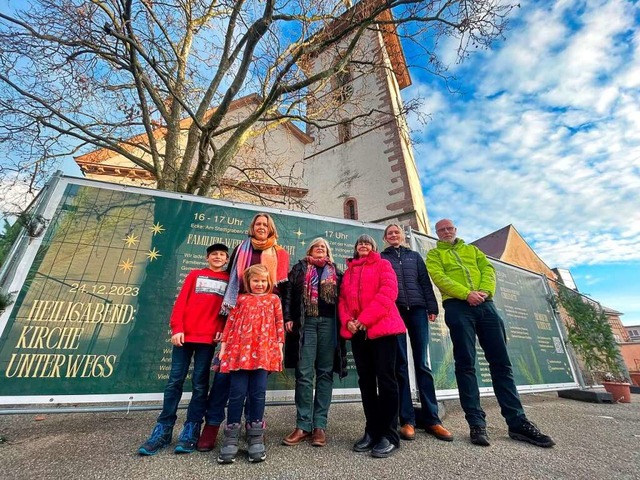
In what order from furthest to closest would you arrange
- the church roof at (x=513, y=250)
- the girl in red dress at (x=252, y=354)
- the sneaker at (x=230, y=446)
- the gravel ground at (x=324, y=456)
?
the church roof at (x=513, y=250), the girl in red dress at (x=252, y=354), the sneaker at (x=230, y=446), the gravel ground at (x=324, y=456)

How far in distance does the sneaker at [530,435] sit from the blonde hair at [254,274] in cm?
243

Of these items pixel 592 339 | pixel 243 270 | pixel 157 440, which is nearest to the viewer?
pixel 157 440

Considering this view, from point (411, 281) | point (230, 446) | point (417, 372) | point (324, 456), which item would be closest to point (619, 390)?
point (417, 372)

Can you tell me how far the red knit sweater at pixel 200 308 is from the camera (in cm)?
240

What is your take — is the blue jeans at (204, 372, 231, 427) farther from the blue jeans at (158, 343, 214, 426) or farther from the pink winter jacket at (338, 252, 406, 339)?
the pink winter jacket at (338, 252, 406, 339)

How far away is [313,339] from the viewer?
2.52 m

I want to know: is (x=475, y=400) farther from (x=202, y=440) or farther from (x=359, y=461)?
(x=202, y=440)

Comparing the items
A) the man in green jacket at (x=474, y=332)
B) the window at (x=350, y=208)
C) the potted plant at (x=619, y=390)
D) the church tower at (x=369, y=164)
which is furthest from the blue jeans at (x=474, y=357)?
the window at (x=350, y=208)

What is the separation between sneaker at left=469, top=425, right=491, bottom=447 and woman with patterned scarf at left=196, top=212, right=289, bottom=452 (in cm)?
198

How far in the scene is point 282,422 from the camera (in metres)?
2.96

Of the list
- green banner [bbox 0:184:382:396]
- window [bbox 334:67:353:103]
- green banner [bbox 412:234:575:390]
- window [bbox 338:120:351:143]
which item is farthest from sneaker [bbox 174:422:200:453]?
window [bbox 338:120:351:143]

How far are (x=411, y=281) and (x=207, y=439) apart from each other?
2.23 metres

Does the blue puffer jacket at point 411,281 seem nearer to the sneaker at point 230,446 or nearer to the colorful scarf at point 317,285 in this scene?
the colorful scarf at point 317,285

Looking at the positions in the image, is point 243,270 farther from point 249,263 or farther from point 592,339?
point 592,339
